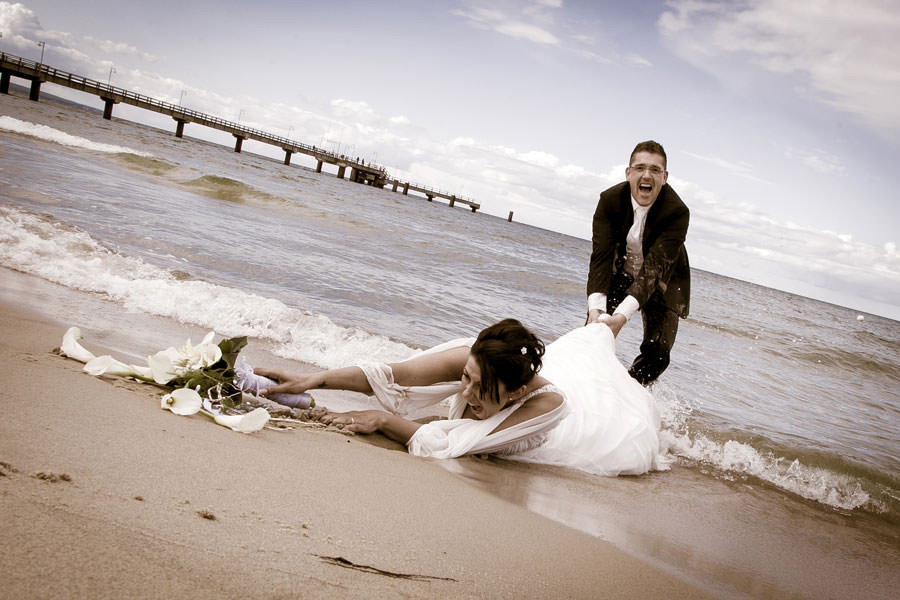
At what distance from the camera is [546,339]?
9398 millimetres

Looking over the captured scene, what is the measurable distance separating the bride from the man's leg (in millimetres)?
1008

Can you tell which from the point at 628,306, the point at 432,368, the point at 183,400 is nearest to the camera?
the point at 183,400

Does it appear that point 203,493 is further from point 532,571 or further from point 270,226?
point 270,226

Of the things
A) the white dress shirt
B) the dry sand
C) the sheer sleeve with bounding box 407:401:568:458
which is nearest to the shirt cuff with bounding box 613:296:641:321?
the white dress shirt

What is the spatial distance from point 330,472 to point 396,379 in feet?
4.44

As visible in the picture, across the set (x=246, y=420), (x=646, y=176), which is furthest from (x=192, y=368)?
(x=646, y=176)

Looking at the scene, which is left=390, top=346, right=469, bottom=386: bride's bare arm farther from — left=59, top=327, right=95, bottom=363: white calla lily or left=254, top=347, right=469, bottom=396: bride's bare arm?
left=59, top=327, right=95, bottom=363: white calla lily

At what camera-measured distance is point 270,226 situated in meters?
13.6

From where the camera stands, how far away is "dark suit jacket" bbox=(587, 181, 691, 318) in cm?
499

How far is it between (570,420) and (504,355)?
46.6 inches

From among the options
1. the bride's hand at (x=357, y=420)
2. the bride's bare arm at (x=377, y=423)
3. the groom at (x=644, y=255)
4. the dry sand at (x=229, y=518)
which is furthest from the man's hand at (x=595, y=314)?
the dry sand at (x=229, y=518)

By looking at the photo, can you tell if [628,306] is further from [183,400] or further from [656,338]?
[183,400]

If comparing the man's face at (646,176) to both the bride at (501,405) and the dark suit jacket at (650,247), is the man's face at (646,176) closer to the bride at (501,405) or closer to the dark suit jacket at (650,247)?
the dark suit jacket at (650,247)

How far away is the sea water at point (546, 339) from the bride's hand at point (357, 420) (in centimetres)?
57
